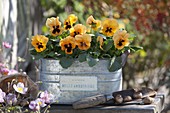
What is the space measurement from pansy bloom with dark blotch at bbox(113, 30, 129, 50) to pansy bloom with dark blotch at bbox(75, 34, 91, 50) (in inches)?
5.2

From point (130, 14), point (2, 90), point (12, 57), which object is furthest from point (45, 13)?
point (2, 90)

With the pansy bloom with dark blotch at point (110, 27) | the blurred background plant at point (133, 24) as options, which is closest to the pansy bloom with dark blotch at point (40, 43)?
the pansy bloom with dark blotch at point (110, 27)

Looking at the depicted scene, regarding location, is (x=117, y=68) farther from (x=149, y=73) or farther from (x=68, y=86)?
(x=149, y=73)

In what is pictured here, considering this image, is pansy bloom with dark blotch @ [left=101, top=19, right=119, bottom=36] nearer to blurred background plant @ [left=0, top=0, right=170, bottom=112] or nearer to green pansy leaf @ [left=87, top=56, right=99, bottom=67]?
green pansy leaf @ [left=87, top=56, right=99, bottom=67]

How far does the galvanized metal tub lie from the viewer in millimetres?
3139

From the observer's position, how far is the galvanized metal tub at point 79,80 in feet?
10.3

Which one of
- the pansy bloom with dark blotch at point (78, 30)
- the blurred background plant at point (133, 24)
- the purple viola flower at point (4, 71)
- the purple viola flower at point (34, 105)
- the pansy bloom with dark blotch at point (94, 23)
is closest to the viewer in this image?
the purple viola flower at point (34, 105)

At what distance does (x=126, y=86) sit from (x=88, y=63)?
3251mm

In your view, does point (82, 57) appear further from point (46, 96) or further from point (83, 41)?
point (46, 96)

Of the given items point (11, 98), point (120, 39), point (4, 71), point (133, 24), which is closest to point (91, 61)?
point (120, 39)

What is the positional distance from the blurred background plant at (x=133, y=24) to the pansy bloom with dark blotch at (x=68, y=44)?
2.34m

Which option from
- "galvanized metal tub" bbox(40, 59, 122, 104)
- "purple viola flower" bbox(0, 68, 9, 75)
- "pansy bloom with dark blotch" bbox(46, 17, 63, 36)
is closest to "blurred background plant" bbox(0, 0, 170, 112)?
"purple viola flower" bbox(0, 68, 9, 75)

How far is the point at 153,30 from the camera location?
20.8ft

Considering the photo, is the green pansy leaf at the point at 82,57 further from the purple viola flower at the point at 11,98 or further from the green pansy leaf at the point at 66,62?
the purple viola flower at the point at 11,98
